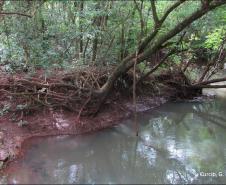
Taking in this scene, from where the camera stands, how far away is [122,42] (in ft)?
36.4

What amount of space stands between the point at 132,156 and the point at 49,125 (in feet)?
8.58

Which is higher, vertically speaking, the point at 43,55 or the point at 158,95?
the point at 43,55

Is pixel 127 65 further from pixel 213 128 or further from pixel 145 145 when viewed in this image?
pixel 213 128

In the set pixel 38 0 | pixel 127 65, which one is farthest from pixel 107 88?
pixel 38 0

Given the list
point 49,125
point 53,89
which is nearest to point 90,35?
point 53,89

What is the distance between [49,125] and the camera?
9406 millimetres

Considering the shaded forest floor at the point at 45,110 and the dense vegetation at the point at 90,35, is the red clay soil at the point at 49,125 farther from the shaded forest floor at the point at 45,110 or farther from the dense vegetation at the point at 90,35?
the dense vegetation at the point at 90,35

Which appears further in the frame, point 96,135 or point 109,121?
point 109,121

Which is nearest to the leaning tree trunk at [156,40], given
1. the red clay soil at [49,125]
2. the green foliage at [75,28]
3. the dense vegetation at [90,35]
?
the dense vegetation at [90,35]

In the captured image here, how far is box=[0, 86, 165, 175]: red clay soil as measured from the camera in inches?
320

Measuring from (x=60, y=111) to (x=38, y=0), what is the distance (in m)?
3.20

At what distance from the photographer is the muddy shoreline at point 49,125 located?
800cm

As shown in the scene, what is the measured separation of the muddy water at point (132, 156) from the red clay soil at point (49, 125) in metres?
0.30

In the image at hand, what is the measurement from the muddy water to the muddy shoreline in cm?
27
